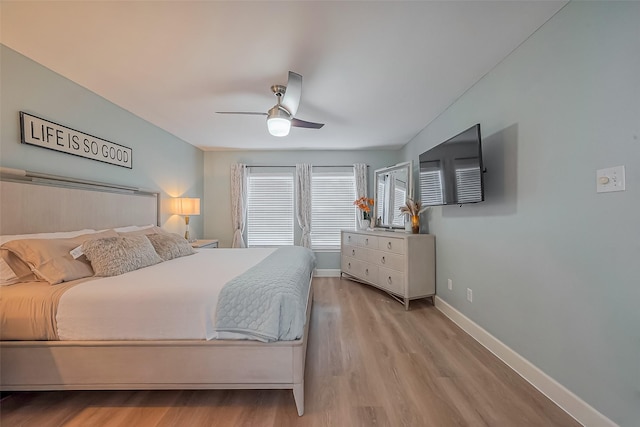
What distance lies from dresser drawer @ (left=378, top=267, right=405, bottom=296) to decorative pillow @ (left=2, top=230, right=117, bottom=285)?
3.10m

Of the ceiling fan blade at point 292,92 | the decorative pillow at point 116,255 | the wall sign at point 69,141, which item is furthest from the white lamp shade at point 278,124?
the wall sign at point 69,141

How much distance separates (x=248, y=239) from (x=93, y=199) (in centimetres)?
263

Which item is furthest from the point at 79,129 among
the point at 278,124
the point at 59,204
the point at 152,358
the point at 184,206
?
the point at 152,358

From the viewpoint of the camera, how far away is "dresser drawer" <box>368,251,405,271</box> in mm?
3326

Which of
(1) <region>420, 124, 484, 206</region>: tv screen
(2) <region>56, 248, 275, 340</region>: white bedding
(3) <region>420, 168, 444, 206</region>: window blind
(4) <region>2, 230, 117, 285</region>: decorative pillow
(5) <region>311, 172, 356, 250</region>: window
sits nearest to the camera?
(2) <region>56, 248, 275, 340</region>: white bedding

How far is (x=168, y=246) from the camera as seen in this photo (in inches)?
104

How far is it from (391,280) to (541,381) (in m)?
1.85

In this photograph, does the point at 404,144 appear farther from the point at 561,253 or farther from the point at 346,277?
the point at 561,253

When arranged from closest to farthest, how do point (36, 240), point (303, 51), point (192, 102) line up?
point (36, 240) → point (303, 51) → point (192, 102)

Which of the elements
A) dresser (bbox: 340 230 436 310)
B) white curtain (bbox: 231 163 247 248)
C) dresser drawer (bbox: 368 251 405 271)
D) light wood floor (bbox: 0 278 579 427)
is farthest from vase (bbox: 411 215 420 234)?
white curtain (bbox: 231 163 247 248)

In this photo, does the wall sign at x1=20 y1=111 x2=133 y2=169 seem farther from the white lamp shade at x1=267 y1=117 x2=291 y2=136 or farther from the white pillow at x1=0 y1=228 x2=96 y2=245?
the white lamp shade at x1=267 y1=117 x2=291 y2=136

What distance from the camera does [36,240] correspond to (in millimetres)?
1709

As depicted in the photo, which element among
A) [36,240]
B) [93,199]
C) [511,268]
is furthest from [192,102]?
[511,268]

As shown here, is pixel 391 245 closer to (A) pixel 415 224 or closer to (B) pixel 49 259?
(A) pixel 415 224
